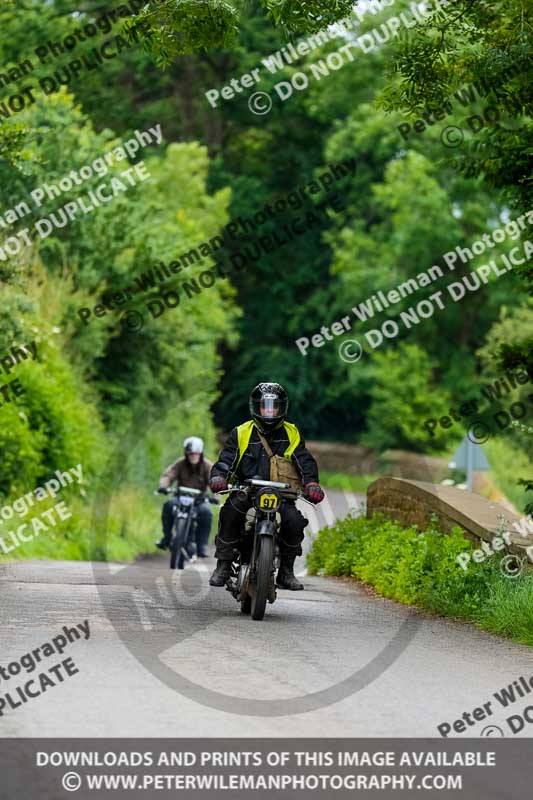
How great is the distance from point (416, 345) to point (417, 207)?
5147 mm

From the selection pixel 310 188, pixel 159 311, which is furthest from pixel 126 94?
pixel 159 311

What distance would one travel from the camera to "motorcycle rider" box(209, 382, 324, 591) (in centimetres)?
1212

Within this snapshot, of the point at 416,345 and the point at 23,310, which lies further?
the point at 416,345

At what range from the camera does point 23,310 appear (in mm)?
21875

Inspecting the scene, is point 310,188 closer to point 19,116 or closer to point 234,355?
point 234,355

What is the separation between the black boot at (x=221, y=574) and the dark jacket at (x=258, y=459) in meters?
0.72
